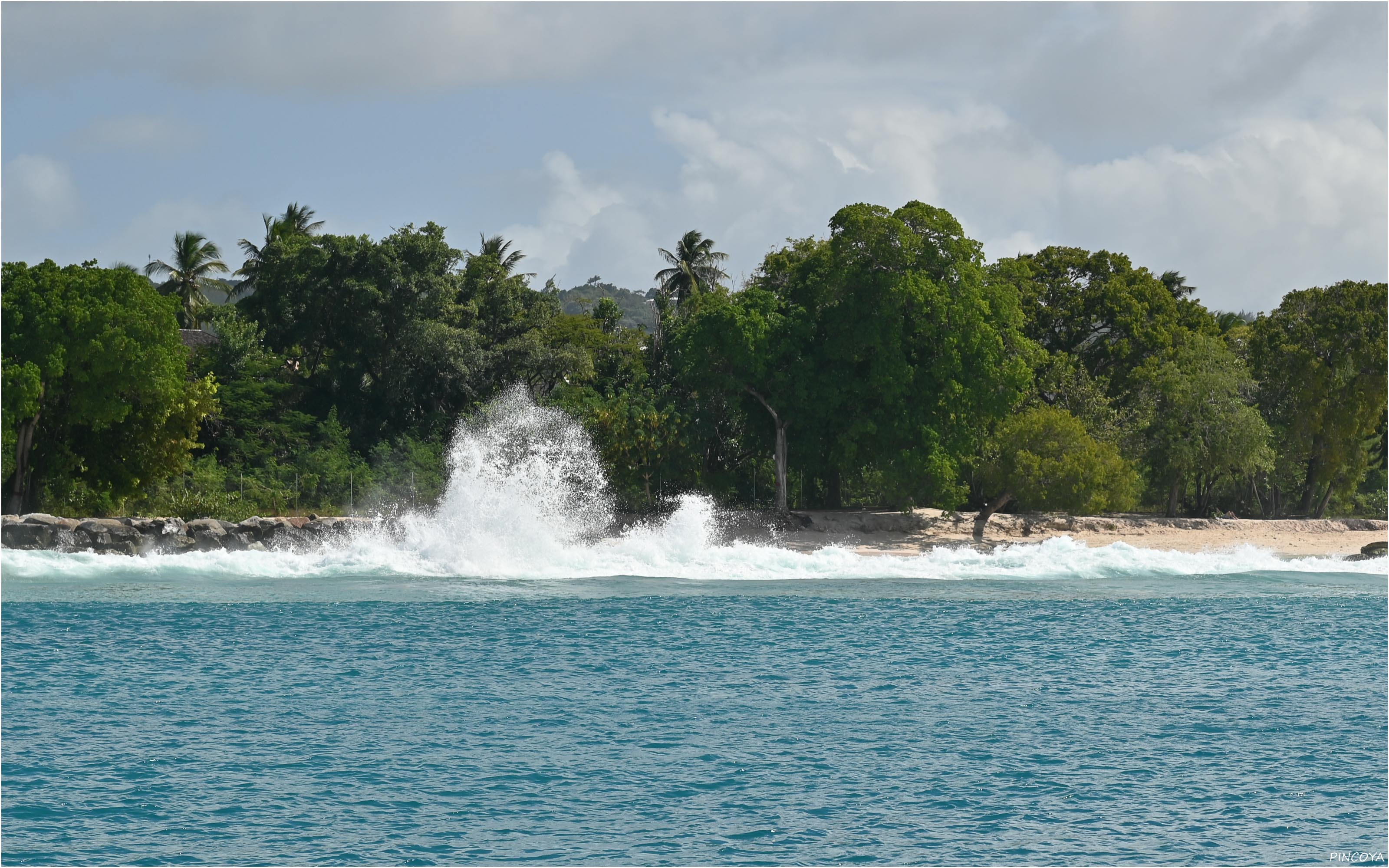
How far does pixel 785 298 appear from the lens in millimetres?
39125

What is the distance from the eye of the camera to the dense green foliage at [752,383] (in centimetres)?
3503

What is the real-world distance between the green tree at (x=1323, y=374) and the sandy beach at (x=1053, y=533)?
3.49m

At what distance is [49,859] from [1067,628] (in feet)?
53.3

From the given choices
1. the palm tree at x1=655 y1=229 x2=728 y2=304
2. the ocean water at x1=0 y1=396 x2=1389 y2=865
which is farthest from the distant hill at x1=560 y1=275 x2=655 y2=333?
the ocean water at x1=0 y1=396 x2=1389 y2=865

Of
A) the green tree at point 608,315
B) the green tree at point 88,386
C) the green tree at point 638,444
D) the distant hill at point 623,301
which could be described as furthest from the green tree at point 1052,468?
the distant hill at point 623,301

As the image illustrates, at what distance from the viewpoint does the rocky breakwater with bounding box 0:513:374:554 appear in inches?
1239

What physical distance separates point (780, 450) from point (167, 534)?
615 inches

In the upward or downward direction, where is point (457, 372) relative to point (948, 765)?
upward

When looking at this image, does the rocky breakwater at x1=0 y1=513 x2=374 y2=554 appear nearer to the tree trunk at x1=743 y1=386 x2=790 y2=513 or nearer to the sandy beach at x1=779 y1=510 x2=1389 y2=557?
the tree trunk at x1=743 y1=386 x2=790 y2=513

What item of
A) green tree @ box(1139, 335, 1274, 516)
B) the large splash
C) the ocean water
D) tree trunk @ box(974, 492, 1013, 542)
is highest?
green tree @ box(1139, 335, 1274, 516)

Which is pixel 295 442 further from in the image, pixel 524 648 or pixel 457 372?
pixel 524 648

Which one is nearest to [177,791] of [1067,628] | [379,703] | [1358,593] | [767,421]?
[379,703]

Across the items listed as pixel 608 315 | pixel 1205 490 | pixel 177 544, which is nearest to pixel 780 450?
pixel 177 544

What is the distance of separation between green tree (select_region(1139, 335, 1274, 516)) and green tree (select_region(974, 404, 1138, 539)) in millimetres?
3126
